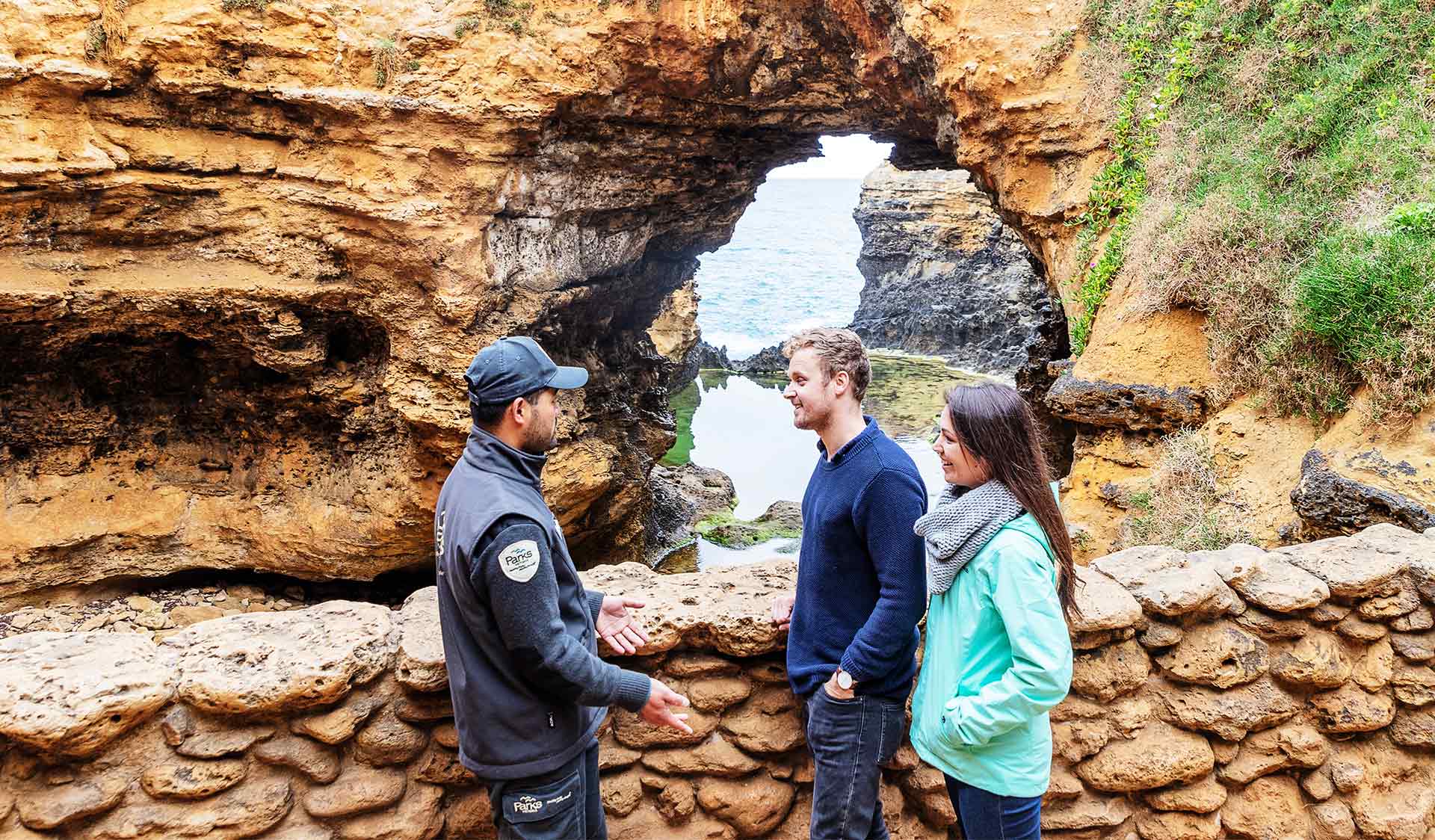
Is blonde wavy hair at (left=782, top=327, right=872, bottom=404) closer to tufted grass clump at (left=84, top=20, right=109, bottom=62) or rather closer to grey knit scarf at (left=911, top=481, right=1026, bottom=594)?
grey knit scarf at (left=911, top=481, right=1026, bottom=594)

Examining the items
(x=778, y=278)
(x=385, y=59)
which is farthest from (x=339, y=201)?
(x=778, y=278)

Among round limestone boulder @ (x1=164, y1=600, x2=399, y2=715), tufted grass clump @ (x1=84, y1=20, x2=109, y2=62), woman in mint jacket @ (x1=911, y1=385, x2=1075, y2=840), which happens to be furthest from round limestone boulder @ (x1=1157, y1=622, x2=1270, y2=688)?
tufted grass clump @ (x1=84, y1=20, x2=109, y2=62)

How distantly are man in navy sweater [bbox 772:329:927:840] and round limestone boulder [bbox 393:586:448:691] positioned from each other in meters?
1.08

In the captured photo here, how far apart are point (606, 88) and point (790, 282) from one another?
63.1m

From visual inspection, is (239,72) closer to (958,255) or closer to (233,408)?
(233,408)

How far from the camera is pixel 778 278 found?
73500 mm

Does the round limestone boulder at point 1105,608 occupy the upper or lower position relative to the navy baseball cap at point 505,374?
lower

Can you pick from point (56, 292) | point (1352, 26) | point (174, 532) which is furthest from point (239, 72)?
point (1352, 26)

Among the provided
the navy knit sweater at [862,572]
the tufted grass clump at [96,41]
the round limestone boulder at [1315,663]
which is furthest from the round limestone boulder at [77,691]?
the tufted grass clump at [96,41]

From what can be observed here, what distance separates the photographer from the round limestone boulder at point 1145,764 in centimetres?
303

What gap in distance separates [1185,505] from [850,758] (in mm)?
3813

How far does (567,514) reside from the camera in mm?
10734

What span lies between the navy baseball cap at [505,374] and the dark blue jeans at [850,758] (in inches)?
46.9

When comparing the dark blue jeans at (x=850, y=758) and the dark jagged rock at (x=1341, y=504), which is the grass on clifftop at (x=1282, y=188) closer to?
the dark jagged rock at (x=1341, y=504)
